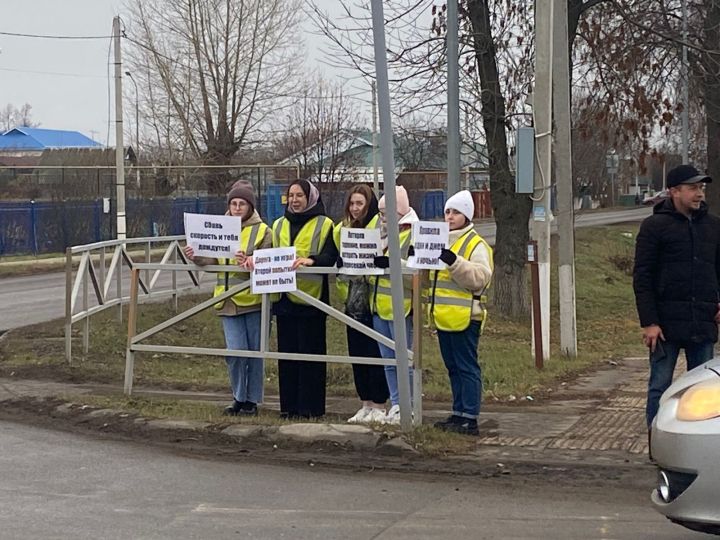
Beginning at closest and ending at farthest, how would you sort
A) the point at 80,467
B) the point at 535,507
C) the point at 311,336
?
1. the point at 535,507
2. the point at 80,467
3. the point at 311,336

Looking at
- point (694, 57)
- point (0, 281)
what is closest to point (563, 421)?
point (694, 57)

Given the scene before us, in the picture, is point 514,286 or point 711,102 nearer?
point 514,286

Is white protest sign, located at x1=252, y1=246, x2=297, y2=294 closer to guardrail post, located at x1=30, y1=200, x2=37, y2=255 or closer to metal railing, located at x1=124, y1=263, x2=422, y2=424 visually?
metal railing, located at x1=124, y1=263, x2=422, y2=424

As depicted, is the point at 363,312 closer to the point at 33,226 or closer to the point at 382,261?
the point at 382,261

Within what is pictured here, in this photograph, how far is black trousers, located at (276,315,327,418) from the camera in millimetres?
8438

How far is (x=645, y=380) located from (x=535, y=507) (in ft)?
18.6

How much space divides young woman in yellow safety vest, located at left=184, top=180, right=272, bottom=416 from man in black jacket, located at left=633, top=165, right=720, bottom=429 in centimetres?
314

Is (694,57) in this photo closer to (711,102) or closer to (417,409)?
(711,102)

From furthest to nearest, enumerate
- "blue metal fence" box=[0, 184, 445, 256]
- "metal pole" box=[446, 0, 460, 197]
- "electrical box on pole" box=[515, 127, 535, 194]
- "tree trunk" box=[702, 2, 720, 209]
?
"blue metal fence" box=[0, 184, 445, 256]
"tree trunk" box=[702, 2, 720, 209]
"metal pole" box=[446, 0, 460, 197]
"electrical box on pole" box=[515, 127, 535, 194]

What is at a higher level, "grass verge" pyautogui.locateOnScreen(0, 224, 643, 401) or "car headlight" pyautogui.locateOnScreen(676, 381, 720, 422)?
"car headlight" pyautogui.locateOnScreen(676, 381, 720, 422)

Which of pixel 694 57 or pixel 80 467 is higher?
pixel 694 57

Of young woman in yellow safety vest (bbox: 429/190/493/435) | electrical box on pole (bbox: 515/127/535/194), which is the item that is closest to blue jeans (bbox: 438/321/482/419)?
young woman in yellow safety vest (bbox: 429/190/493/435)

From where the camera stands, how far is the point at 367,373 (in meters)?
8.45

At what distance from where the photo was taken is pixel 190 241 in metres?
8.48
